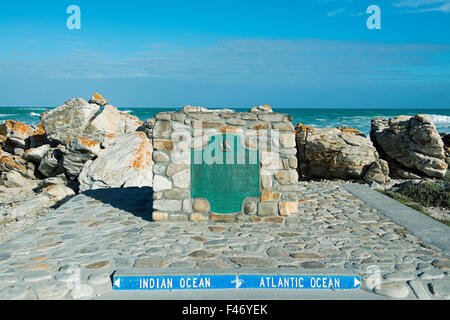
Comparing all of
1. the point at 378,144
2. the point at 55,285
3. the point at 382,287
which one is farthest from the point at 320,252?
the point at 378,144

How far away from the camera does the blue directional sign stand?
12.3ft

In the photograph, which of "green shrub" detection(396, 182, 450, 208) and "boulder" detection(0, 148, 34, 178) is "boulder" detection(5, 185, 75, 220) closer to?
"boulder" detection(0, 148, 34, 178)

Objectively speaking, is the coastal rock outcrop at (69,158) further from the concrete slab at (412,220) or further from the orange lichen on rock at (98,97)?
the concrete slab at (412,220)

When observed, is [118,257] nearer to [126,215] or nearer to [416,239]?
[126,215]

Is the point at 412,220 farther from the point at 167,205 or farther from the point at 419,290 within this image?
the point at 167,205

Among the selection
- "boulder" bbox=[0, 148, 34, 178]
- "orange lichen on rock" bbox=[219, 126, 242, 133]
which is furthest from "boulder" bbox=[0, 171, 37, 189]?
"orange lichen on rock" bbox=[219, 126, 242, 133]

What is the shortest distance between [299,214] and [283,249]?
72.6 inches

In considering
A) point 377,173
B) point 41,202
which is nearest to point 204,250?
point 41,202

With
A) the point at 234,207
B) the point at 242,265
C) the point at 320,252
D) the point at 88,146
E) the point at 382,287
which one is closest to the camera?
the point at 382,287

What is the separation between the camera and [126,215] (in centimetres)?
639

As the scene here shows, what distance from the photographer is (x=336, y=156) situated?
41.2ft

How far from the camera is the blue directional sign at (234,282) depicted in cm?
375

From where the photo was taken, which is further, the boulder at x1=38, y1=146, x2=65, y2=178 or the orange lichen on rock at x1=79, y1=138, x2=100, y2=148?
the boulder at x1=38, y1=146, x2=65, y2=178

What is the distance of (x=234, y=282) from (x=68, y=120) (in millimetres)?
10689
